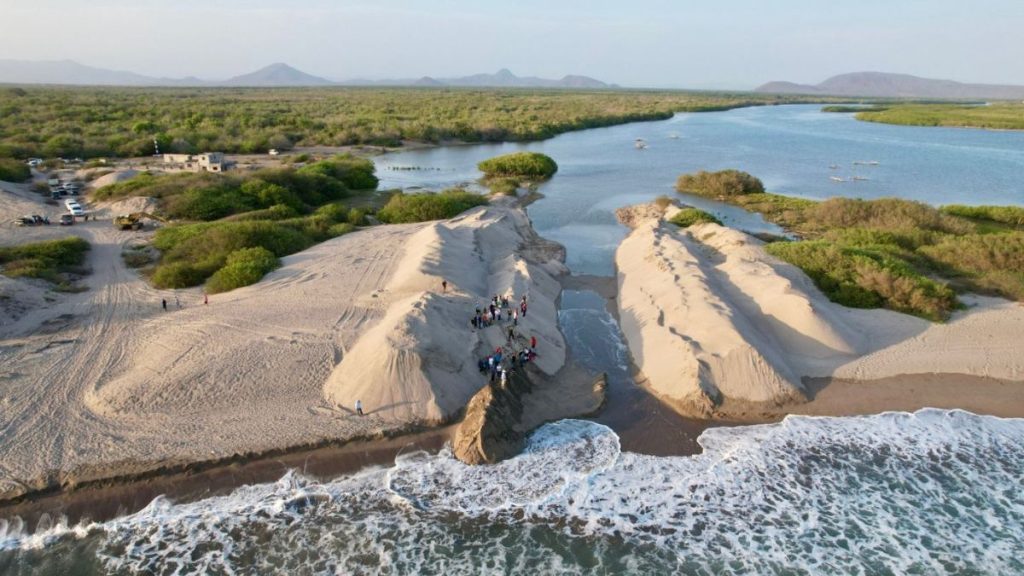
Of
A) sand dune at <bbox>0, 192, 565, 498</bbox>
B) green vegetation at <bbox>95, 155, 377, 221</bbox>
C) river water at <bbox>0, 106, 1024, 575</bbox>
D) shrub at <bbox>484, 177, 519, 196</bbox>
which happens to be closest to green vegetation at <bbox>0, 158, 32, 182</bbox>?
green vegetation at <bbox>95, 155, 377, 221</bbox>

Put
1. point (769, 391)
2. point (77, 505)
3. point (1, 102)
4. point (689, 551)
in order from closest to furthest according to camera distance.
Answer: point (689, 551), point (77, 505), point (769, 391), point (1, 102)

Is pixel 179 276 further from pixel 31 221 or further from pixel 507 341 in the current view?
pixel 31 221

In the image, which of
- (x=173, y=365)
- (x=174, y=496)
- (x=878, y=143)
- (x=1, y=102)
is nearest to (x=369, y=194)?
(x=173, y=365)

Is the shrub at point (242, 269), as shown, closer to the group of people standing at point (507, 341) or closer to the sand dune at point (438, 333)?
the sand dune at point (438, 333)

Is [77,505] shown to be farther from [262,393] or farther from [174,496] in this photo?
[262,393]

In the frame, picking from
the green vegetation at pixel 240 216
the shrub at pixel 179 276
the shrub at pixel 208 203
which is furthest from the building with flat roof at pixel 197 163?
the shrub at pixel 179 276

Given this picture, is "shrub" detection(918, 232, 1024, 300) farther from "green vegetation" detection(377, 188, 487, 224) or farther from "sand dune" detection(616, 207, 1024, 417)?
"green vegetation" detection(377, 188, 487, 224)
